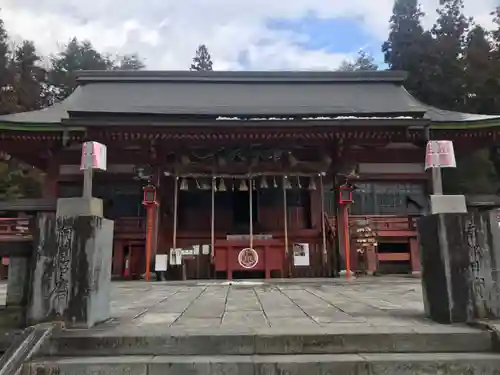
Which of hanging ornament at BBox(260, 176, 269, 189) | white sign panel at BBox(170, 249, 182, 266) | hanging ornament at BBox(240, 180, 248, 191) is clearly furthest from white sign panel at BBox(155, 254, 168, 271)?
hanging ornament at BBox(260, 176, 269, 189)

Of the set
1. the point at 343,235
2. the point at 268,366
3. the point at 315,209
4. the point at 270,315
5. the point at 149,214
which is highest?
the point at 315,209

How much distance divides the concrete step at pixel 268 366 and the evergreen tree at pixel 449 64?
27.1 m

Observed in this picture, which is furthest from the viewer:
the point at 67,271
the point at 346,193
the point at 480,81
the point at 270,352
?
the point at 480,81

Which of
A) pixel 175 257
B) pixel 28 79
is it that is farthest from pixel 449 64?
pixel 28 79

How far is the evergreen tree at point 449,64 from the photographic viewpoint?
87.6 feet

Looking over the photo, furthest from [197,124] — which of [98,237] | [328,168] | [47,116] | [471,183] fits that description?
[471,183]

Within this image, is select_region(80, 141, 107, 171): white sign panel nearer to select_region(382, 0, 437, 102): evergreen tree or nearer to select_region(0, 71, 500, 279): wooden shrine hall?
select_region(0, 71, 500, 279): wooden shrine hall

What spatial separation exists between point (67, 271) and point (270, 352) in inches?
69.3

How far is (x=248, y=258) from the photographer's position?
33.2 ft

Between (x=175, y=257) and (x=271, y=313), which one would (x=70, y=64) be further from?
(x=271, y=313)

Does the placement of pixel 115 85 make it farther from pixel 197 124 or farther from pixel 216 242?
pixel 216 242

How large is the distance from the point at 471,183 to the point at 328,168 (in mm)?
13745

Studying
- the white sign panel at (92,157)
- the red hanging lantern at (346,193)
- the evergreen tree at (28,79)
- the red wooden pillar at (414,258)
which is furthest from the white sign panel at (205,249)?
the evergreen tree at (28,79)

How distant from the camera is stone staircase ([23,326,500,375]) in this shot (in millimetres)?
2689
